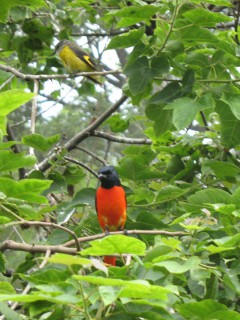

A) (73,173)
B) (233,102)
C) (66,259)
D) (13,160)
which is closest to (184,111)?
(233,102)

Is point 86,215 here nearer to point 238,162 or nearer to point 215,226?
point 238,162

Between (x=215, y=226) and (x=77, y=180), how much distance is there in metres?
1.68

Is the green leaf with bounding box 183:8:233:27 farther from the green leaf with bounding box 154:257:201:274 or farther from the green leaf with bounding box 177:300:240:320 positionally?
the green leaf with bounding box 177:300:240:320

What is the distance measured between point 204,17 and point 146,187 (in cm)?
125

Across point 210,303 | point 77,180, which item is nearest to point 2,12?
point 77,180

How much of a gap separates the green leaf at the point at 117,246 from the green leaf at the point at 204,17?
Result: 5.93 ft

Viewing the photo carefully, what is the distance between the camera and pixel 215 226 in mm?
3365

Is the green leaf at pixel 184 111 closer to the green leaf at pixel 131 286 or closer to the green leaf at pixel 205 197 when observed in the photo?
the green leaf at pixel 205 197

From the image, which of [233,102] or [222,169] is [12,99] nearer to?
[233,102]

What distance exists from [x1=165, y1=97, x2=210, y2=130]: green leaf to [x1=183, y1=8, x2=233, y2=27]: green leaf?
40 centimetres

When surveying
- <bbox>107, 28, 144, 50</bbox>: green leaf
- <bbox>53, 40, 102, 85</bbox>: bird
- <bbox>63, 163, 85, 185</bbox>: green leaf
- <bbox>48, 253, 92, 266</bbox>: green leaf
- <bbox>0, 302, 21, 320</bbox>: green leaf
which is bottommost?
<bbox>53, 40, 102, 85</bbox>: bird

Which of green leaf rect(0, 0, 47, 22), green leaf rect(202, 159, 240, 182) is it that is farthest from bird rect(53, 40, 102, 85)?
green leaf rect(202, 159, 240, 182)

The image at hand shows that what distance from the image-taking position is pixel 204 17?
4.01m

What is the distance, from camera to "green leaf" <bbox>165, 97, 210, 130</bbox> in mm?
4031
